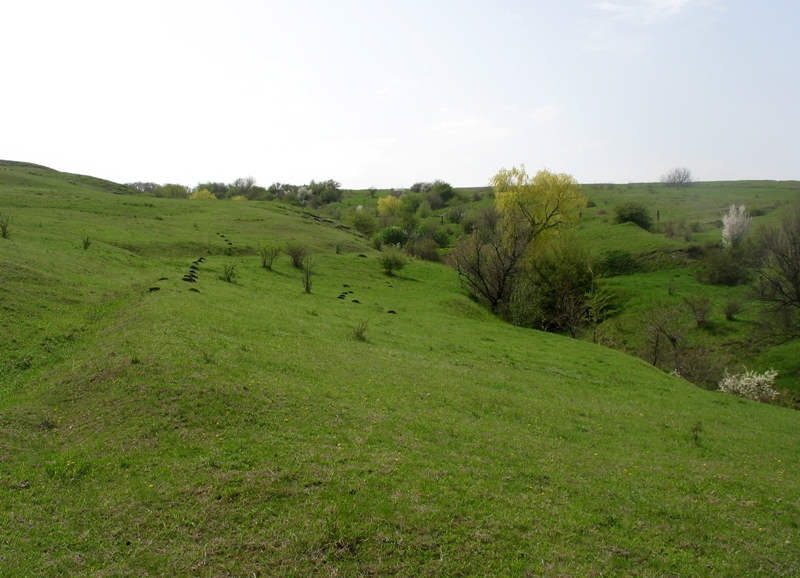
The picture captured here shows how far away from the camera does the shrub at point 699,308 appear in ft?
144

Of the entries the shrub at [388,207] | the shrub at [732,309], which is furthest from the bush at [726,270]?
the shrub at [388,207]

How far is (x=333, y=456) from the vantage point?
8969mm

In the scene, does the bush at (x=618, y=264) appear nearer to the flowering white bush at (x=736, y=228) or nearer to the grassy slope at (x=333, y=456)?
the flowering white bush at (x=736, y=228)

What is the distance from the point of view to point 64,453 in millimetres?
8641

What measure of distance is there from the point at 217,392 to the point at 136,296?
12.6m

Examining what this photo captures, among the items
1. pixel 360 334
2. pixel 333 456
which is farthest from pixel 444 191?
pixel 333 456

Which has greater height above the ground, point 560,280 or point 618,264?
point 618,264

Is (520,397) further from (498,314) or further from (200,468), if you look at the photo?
(498,314)

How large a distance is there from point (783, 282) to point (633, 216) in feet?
142

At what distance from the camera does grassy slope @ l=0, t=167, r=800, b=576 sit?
22.1 feet

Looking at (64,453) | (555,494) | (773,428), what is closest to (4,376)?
(64,453)

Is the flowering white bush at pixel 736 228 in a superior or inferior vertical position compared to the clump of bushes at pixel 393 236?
superior

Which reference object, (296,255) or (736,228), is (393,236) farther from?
(736,228)

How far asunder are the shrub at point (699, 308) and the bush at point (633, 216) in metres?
33.2
